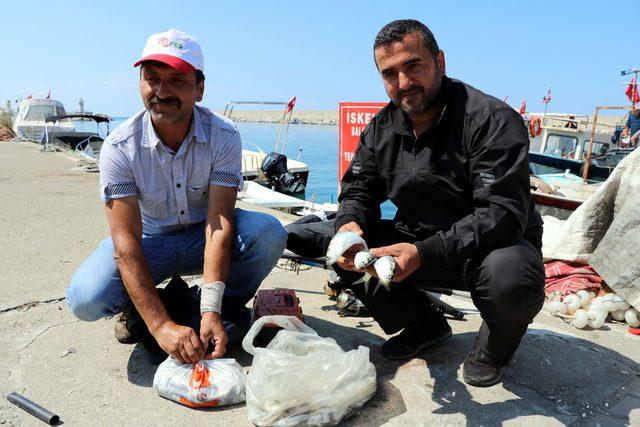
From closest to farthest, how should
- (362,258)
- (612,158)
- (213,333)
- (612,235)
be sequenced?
(362,258)
(213,333)
(612,235)
(612,158)

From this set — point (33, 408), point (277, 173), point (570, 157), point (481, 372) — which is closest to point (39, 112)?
point (277, 173)

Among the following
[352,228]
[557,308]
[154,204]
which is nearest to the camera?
[352,228]

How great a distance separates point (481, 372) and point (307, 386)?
2.81 ft

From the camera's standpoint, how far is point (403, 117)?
249 cm

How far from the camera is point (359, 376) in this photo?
213 centimetres

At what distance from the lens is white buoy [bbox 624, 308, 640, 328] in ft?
10.3

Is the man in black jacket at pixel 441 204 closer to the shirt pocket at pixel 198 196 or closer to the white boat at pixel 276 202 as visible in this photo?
the shirt pocket at pixel 198 196

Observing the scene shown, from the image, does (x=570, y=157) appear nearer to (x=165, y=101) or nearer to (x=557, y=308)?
(x=557, y=308)

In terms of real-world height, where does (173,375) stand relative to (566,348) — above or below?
above

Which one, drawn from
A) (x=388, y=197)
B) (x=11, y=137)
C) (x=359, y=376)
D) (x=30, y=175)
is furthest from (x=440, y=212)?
(x=11, y=137)

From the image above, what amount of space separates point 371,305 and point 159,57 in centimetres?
162

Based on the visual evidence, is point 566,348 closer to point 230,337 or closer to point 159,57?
point 230,337

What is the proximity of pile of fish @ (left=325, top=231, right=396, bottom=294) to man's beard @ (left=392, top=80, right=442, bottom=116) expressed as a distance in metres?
0.68

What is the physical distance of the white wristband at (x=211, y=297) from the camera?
2.33 m
